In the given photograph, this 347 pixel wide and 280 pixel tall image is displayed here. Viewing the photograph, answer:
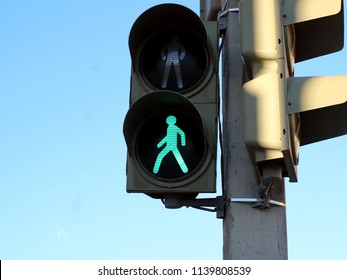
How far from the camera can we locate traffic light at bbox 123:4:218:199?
402 cm

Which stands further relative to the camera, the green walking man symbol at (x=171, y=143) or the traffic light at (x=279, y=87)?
the green walking man symbol at (x=171, y=143)

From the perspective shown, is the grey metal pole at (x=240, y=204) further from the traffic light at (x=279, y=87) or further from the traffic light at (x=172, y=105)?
the traffic light at (x=279, y=87)

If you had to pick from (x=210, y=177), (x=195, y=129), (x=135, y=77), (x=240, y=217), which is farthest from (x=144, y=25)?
(x=240, y=217)

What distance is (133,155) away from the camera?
410cm

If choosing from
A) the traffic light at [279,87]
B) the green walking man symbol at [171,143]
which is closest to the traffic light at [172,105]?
the green walking man symbol at [171,143]

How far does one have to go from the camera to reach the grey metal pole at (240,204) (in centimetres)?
377

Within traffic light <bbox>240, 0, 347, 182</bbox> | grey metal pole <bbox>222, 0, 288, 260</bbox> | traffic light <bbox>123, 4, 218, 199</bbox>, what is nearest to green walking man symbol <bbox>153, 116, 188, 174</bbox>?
traffic light <bbox>123, 4, 218, 199</bbox>

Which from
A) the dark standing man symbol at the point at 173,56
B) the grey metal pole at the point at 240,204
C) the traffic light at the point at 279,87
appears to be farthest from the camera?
the dark standing man symbol at the point at 173,56

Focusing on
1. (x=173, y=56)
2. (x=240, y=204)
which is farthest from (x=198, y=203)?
(x=173, y=56)

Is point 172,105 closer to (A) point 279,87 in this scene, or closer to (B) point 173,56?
(B) point 173,56

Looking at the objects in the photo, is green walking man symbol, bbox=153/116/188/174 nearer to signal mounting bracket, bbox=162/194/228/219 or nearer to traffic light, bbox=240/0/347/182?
signal mounting bracket, bbox=162/194/228/219

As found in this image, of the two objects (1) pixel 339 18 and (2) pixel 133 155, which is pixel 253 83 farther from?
(2) pixel 133 155

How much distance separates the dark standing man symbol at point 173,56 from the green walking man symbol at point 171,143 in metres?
0.27
